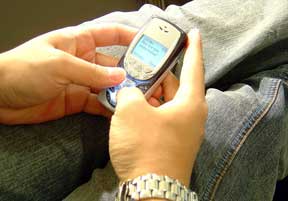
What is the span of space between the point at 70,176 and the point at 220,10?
0.34 m

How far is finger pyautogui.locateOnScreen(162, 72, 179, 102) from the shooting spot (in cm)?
61

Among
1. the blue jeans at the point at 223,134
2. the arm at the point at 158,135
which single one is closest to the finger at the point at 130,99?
Result: the arm at the point at 158,135

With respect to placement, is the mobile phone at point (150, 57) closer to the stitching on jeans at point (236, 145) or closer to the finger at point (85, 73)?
the finger at point (85, 73)

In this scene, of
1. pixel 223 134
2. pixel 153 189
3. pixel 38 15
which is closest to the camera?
pixel 153 189

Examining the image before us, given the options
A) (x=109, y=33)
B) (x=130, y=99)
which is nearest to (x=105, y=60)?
(x=109, y=33)

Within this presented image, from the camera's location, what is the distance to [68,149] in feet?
1.90

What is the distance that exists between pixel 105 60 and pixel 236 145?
0.77 ft

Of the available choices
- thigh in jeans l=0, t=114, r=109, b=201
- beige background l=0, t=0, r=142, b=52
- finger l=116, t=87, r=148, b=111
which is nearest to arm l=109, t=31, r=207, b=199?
finger l=116, t=87, r=148, b=111

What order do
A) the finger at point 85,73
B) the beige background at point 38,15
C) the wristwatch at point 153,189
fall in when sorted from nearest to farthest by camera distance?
1. the wristwatch at point 153,189
2. the finger at point 85,73
3. the beige background at point 38,15

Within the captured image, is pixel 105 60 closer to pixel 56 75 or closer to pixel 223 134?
pixel 56 75

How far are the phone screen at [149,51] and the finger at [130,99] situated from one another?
90 millimetres

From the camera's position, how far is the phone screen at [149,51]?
2.00ft

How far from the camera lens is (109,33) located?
0.63m

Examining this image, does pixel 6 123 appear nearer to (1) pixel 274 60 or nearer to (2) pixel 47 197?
(2) pixel 47 197
